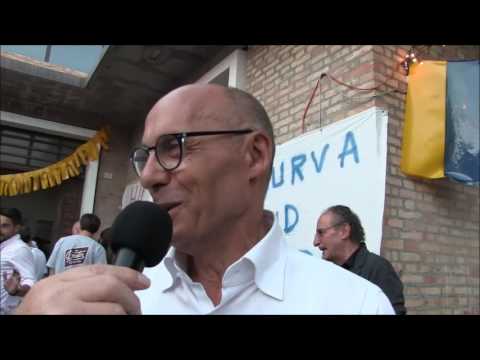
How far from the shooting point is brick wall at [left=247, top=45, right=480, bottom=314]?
3.00 m

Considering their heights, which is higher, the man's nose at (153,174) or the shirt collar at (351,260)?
Result: the man's nose at (153,174)

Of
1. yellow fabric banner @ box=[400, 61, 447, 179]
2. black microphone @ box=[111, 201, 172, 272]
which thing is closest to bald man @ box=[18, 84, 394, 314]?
black microphone @ box=[111, 201, 172, 272]

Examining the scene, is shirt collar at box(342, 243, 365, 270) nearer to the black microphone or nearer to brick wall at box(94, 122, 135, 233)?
the black microphone

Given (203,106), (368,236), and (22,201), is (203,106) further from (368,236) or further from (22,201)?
(22,201)

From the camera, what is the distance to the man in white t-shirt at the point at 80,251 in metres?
3.84

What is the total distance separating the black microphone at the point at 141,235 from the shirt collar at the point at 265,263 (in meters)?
0.27

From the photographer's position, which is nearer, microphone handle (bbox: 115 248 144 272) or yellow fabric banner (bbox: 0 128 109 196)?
microphone handle (bbox: 115 248 144 272)

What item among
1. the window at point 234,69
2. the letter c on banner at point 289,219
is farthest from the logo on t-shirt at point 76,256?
the window at point 234,69

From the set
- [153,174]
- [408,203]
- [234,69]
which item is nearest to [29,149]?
[234,69]

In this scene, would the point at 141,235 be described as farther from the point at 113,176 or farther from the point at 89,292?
the point at 113,176

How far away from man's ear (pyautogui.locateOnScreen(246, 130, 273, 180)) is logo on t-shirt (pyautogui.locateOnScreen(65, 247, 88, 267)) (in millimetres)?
3179

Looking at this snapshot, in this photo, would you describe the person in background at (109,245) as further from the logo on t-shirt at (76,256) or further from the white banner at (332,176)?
the white banner at (332,176)

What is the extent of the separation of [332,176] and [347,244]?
0.67 meters

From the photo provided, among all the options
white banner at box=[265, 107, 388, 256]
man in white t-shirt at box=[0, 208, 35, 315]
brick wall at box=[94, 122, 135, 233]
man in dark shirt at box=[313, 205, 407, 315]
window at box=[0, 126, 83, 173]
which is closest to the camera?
man in dark shirt at box=[313, 205, 407, 315]
